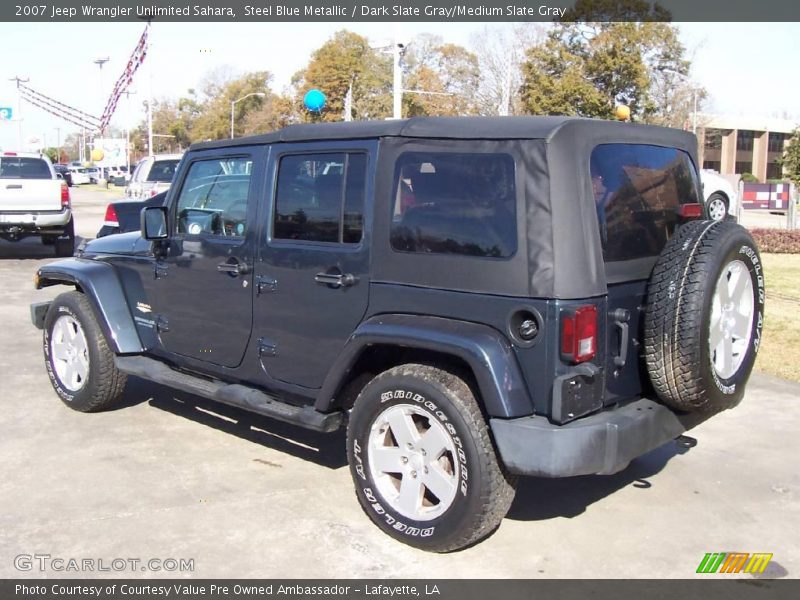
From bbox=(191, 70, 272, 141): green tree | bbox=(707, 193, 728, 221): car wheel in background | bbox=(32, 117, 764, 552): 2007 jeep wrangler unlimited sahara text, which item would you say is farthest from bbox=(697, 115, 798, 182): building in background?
bbox=(32, 117, 764, 552): 2007 jeep wrangler unlimited sahara text

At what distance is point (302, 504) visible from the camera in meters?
4.38

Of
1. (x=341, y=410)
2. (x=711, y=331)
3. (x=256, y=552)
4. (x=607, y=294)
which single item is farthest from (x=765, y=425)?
(x=256, y=552)

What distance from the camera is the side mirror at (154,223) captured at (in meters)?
5.14

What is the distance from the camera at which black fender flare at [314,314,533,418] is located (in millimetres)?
3459

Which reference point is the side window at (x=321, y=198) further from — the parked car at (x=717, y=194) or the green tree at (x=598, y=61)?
the green tree at (x=598, y=61)

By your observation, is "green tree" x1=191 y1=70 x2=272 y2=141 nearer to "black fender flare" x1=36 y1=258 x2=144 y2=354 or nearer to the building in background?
the building in background

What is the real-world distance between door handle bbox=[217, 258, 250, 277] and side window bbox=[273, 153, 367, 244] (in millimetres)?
270

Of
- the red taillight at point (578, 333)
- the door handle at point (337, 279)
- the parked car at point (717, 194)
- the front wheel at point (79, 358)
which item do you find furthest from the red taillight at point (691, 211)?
the parked car at point (717, 194)

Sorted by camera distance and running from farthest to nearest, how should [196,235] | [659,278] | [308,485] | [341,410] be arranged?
1. [196,235]
2. [308,485]
3. [341,410]
4. [659,278]

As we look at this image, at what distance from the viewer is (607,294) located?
364 cm

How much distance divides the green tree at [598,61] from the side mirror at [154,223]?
30990 mm

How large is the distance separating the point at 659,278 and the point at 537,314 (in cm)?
68
